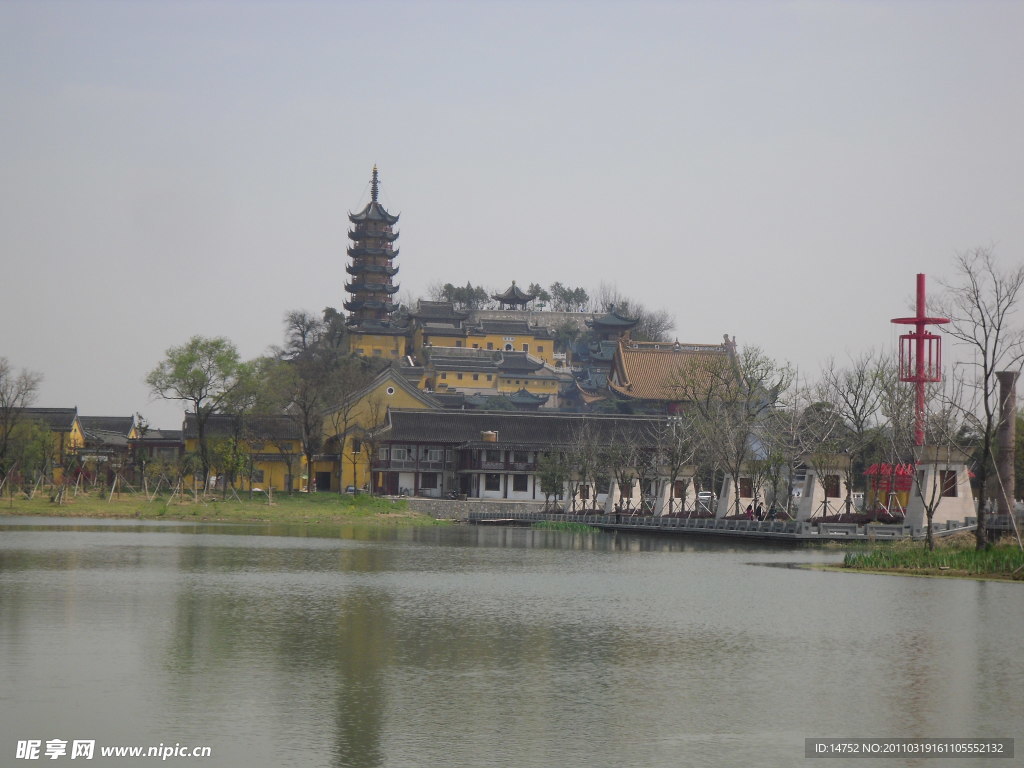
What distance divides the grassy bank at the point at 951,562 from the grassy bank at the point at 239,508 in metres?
31.0

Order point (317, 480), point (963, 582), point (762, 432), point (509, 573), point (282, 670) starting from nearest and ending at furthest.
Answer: point (282, 670), point (963, 582), point (509, 573), point (762, 432), point (317, 480)

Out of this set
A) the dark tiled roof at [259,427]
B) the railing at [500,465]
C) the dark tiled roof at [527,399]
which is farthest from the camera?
the dark tiled roof at [527,399]

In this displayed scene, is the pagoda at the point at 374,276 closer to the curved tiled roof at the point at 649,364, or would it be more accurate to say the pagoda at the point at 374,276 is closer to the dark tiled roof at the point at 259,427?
the curved tiled roof at the point at 649,364

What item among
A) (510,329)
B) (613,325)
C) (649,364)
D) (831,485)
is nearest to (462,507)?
(831,485)

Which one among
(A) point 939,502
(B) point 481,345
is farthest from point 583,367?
(A) point 939,502

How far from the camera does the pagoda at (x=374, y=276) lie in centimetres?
11169

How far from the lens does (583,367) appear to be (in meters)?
120

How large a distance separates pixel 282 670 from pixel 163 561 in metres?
16.6

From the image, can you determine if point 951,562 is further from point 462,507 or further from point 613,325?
point 613,325

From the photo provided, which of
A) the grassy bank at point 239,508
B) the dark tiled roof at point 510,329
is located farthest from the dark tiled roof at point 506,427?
the dark tiled roof at point 510,329

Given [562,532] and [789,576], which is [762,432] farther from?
[789,576]

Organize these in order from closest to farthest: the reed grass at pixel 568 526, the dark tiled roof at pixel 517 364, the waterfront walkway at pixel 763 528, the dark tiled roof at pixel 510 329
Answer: the waterfront walkway at pixel 763 528 → the reed grass at pixel 568 526 → the dark tiled roof at pixel 517 364 → the dark tiled roof at pixel 510 329

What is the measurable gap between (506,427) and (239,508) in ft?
78.5

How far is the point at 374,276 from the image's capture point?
113125mm
